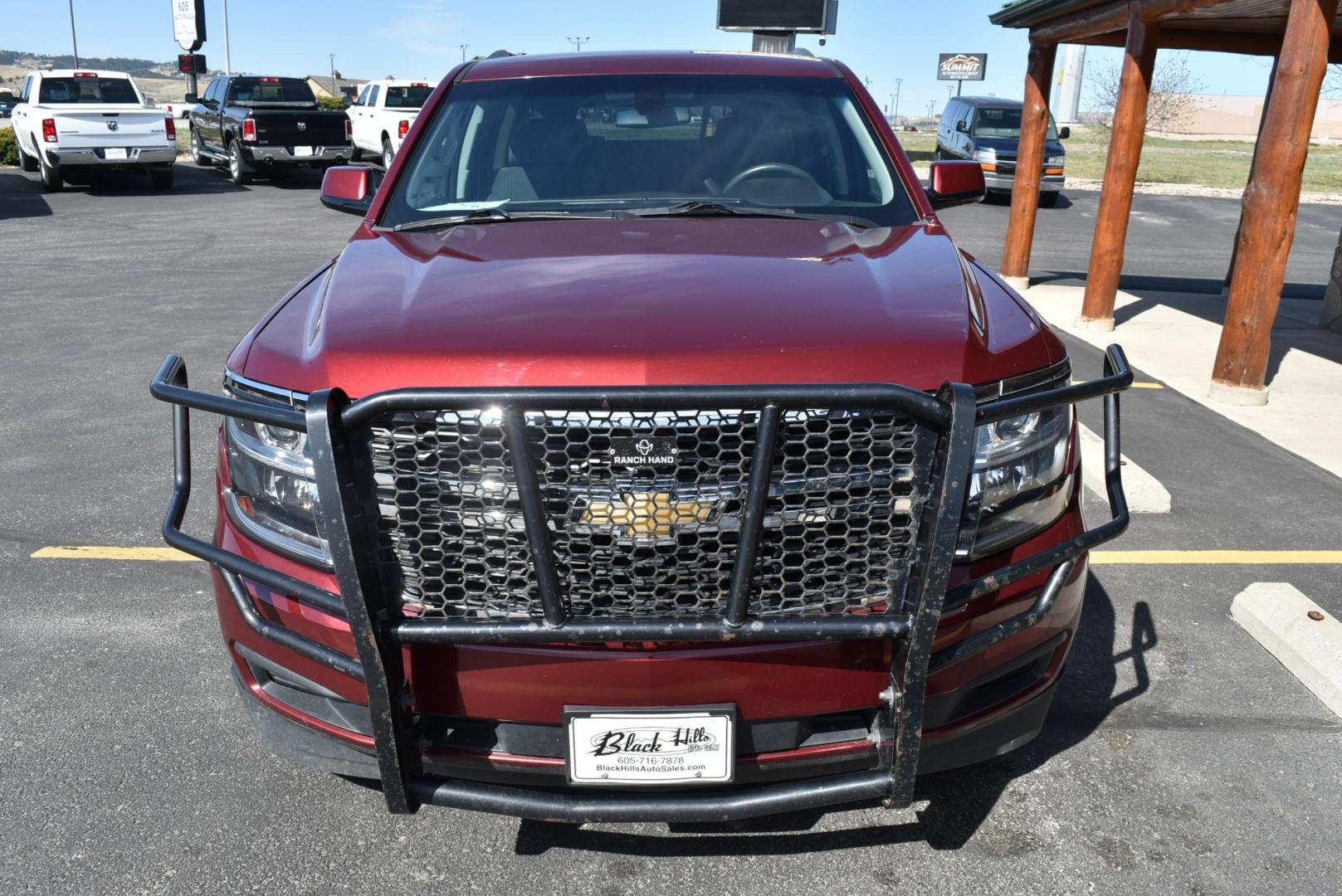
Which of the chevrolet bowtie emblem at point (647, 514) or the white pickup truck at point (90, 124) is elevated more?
the chevrolet bowtie emblem at point (647, 514)

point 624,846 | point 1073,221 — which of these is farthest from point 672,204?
point 1073,221

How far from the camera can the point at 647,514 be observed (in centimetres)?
203

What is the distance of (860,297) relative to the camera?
2453 millimetres

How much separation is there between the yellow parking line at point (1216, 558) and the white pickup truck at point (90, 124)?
18563 millimetres

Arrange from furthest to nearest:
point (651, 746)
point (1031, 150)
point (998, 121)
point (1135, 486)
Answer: point (998, 121)
point (1031, 150)
point (1135, 486)
point (651, 746)

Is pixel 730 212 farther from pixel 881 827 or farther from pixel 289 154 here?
pixel 289 154

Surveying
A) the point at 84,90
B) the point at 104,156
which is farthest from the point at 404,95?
the point at 104,156

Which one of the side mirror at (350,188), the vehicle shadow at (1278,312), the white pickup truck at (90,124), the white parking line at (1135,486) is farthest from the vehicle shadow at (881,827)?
the white pickup truck at (90,124)

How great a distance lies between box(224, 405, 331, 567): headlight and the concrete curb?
315cm

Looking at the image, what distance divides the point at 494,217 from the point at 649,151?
68 centimetres

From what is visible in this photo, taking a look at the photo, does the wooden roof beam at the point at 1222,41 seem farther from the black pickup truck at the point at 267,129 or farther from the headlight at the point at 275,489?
the black pickup truck at the point at 267,129

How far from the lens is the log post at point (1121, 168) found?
9.36 m

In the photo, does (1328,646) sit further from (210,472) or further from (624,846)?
(210,472)

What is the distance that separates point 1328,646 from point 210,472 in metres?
4.88
